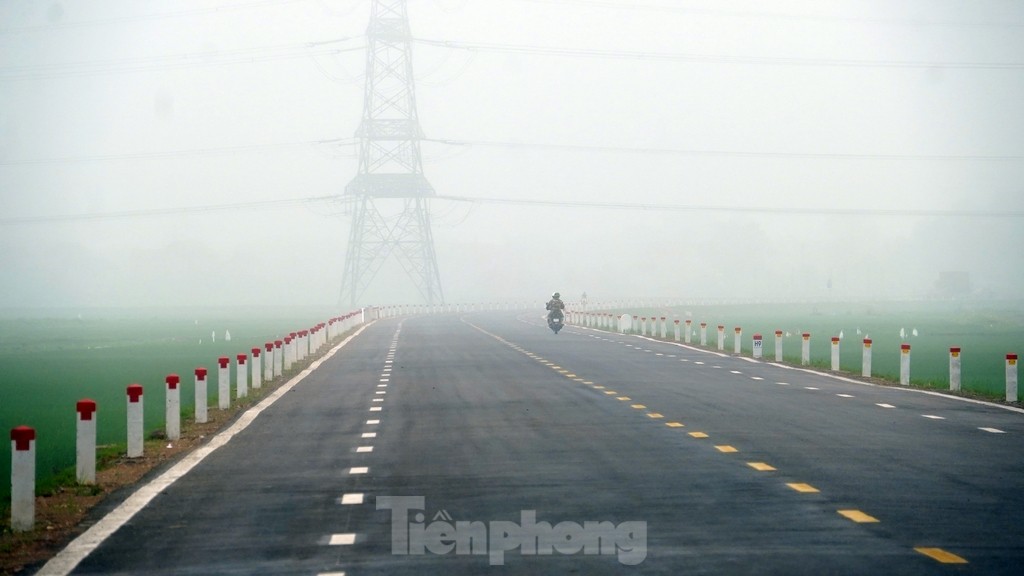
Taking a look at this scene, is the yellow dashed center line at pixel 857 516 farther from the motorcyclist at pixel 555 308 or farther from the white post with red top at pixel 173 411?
the motorcyclist at pixel 555 308

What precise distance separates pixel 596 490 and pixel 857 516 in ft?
8.64

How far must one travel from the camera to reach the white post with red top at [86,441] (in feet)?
46.5

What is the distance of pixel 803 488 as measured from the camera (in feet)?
41.9

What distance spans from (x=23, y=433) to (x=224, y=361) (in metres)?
11.4

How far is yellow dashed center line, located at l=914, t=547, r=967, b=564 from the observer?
30.6 feet

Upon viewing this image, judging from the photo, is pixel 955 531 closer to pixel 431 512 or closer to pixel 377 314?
pixel 431 512

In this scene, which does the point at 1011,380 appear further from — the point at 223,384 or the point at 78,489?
the point at 78,489

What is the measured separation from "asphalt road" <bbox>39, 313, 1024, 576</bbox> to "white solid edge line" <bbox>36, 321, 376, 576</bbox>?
0.14 metres

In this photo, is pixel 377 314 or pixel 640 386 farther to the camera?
pixel 377 314

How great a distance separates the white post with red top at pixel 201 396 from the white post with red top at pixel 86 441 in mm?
6209

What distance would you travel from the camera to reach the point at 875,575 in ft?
29.0

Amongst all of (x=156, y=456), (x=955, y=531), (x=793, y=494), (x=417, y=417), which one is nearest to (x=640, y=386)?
(x=417, y=417)

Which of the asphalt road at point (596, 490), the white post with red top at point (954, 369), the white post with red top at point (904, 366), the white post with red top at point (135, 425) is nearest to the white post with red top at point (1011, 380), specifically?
the asphalt road at point (596, 490)

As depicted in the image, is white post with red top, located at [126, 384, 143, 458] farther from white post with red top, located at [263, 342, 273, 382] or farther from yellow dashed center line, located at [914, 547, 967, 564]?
white post with red top, located at [263, 342, 273, 382]
